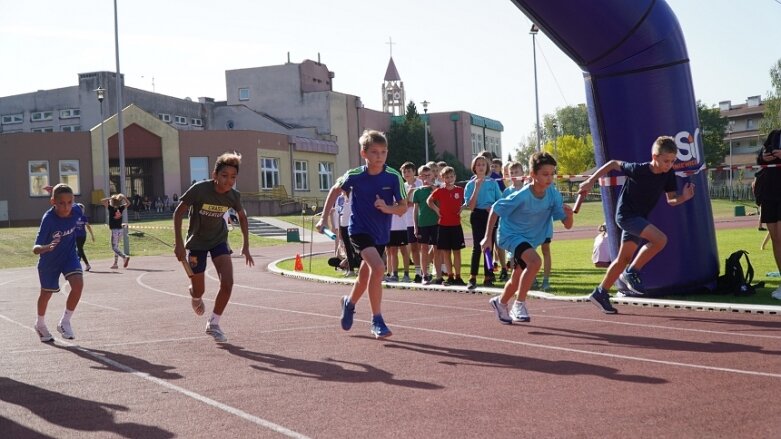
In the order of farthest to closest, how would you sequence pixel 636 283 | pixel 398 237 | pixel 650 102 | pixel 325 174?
pixel 325 174, pixel 398 237, pixel 636 283, pixel 650 102

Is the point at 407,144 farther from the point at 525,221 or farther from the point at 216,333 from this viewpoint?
the point at 216,333

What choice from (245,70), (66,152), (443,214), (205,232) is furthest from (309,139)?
(205,232)

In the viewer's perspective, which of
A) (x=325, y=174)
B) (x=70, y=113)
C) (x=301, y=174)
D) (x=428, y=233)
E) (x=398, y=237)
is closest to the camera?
(x=428, y=233)

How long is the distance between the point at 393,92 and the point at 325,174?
36.9 metres

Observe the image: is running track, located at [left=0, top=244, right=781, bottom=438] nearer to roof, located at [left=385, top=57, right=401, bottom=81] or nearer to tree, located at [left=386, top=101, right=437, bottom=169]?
tree, located at [left=386, top=101, right=437, bottom=169]

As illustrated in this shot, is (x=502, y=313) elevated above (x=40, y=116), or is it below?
below

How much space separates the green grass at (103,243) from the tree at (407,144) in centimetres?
3986

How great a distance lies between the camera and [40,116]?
71812 millimetres

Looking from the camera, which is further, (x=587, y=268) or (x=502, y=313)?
(x=587, y=268)

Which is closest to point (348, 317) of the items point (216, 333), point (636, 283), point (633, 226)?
point (216, 333)

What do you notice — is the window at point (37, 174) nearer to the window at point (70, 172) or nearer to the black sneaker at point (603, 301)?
the window at point (70, 172)

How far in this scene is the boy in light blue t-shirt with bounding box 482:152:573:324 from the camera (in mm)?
9828

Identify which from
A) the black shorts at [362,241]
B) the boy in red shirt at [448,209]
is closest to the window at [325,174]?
the boy in red shirt at [448,209]

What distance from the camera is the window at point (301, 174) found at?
66.8 meters
